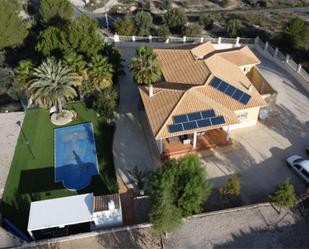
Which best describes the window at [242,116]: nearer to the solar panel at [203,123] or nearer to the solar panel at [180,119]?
the solar panel at [203,123]

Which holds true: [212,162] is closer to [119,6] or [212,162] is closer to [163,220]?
[163,220]

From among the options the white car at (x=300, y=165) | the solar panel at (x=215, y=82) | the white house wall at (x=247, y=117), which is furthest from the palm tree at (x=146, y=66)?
the white car at (x=300, y=165)

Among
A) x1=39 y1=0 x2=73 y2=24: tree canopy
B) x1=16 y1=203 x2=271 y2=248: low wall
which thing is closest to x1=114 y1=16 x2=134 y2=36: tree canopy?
x1=39 y1=0 x2=73 y2=24: tree canopy

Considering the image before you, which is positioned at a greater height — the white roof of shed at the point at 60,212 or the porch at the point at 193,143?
the porch at the point at 193,143

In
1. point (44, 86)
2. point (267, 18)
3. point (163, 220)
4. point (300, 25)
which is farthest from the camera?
point (267, 18)

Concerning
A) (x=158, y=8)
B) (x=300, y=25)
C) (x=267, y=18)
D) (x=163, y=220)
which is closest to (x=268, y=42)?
(x=300, y=25)
